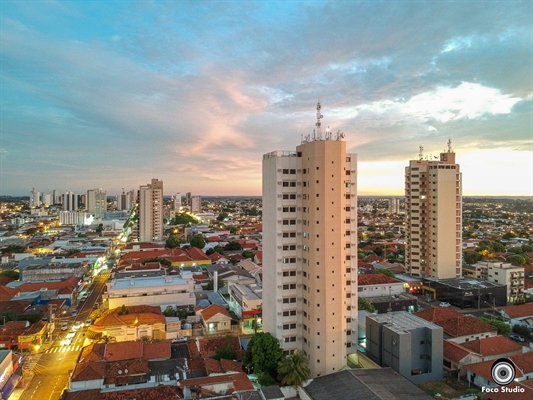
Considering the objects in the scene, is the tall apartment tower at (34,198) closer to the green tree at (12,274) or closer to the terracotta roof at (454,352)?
the green tree at (12,274)

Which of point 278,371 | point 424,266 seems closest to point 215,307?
point 278,371

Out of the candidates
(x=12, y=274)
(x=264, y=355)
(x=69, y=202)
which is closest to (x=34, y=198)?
(x=69, y=202)

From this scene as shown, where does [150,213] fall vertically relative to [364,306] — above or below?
above

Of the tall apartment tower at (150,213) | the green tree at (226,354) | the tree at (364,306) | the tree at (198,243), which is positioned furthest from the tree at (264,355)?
the tall apartment tower at (150,213)

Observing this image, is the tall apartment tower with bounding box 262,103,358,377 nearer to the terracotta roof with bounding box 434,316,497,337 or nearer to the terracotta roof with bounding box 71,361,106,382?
the terracotta roof with bounding box 434,316,497,337

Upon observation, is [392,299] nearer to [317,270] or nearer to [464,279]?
[464,279]

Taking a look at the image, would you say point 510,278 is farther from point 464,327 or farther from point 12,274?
point 12,274
